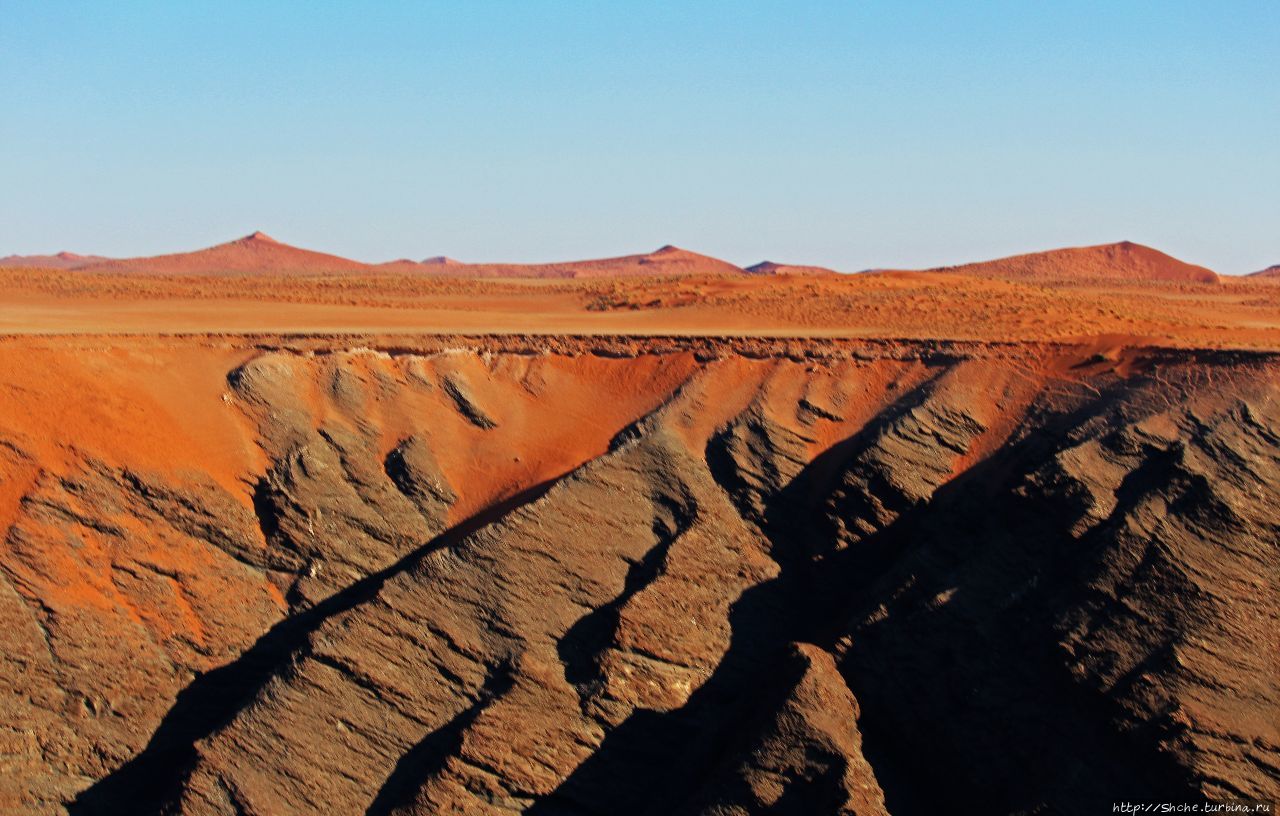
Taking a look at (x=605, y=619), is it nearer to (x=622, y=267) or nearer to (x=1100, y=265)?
(x=1100, y=265)

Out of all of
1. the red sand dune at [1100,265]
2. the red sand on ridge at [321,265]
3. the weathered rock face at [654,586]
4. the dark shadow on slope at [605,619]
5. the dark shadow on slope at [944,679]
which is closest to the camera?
the dark shadow on slope at [944,679]

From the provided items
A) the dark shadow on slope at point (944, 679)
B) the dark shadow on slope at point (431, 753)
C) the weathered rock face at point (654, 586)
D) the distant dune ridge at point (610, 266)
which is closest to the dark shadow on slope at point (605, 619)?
the weathered rock face at point (654, 586)

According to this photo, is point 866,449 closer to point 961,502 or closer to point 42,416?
point 961,502

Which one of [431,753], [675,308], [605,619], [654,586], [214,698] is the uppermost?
Answer: [675,308]

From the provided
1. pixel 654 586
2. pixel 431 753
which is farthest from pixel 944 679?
pixel 431 753

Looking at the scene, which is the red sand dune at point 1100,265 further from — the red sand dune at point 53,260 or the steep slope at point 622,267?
the red sand dune at point 53,260

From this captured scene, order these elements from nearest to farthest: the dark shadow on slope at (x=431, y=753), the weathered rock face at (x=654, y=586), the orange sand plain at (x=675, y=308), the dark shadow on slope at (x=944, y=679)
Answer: the dark shadow on slope at (x=944, y=679) < the weathered rock face at (x=654, y=586) < the dark shadow on slope at (x=431, y=753) < the orange sand plain at (x=675, y=308)
